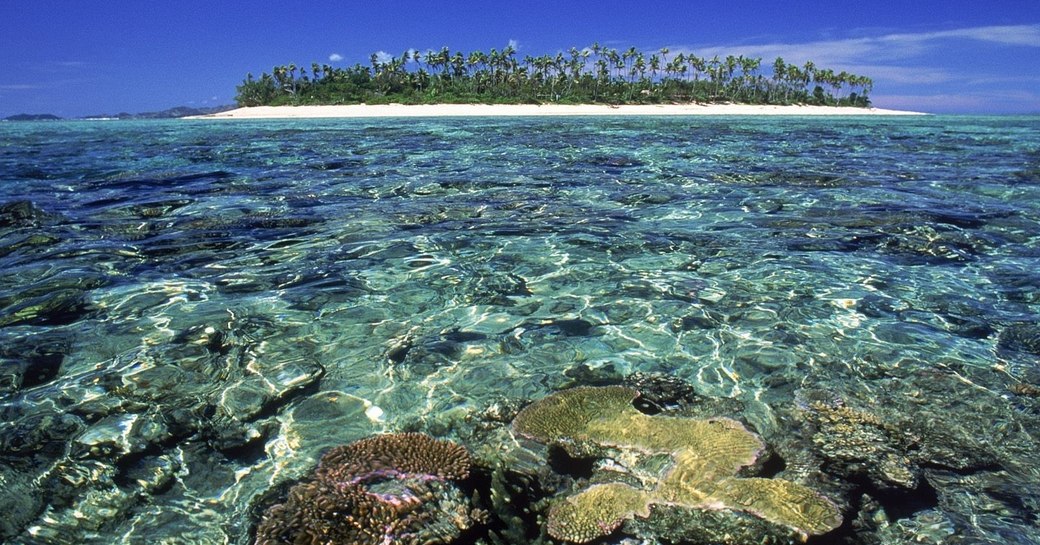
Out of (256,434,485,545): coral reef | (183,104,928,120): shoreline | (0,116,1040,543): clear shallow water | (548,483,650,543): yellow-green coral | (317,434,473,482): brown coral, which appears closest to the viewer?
(256,434,485,545): coral reef

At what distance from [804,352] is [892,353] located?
79cm

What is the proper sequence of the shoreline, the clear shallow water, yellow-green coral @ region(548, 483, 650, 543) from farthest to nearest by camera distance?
1. the shoreline
2. the clear shallow water
3. yellow-green coral @ region(548, 483, 650, 543)

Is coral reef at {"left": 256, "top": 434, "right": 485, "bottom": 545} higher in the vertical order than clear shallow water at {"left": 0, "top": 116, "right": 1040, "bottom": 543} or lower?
lower

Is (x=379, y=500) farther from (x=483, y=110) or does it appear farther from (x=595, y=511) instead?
(x=483, y=110)

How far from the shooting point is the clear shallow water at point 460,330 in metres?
3.78

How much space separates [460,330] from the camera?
599 cm

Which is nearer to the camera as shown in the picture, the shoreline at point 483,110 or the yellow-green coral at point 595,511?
the yellow-green coral at point 595,511

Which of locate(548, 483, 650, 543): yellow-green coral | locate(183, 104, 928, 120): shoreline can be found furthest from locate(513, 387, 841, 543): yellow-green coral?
locate(183, 104, 928, 120): shoreline

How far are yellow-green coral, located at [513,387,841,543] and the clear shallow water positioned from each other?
1.21 ft

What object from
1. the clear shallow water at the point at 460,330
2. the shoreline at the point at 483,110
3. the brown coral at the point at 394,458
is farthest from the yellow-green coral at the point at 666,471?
the shoreline at the point at 483,110

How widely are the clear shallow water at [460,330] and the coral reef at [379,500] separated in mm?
292

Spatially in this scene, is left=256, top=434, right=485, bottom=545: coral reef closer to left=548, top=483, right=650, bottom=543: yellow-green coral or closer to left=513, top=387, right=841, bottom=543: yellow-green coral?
left=548, top=483, right=650, bottom=543: yellow-green coral

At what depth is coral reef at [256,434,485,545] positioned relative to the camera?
3.17 m

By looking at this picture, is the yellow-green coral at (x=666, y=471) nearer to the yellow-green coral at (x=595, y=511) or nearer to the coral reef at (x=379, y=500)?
the yellow-green coral at (x=595, y=511)
